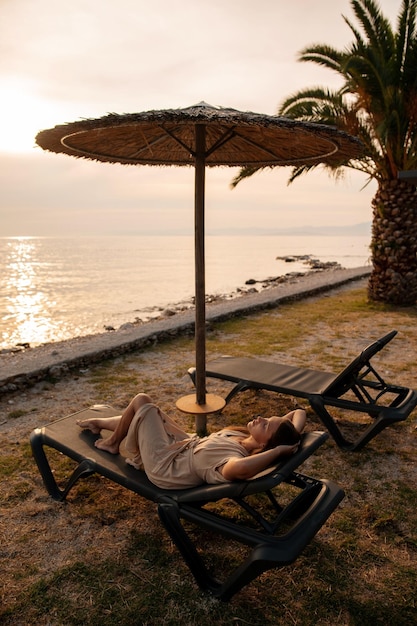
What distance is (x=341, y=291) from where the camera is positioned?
14.3 metres

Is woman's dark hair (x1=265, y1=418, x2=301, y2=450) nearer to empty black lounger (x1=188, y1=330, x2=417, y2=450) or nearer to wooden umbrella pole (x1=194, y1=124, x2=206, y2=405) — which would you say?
empty black lounger (x1=188, y1=330, x2=417, y2=450)

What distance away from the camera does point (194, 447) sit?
3.14 metres

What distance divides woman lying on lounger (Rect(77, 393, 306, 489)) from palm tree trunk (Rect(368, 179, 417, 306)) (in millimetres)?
8764

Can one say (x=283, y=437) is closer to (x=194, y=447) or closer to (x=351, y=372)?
(x=194, y=447)

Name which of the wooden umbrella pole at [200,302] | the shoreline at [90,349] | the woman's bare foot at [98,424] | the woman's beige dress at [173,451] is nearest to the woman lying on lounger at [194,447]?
the woman's beige dress at [173,451]

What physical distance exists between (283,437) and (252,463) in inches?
11.1

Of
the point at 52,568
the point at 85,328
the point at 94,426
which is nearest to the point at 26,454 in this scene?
the point at 94,426

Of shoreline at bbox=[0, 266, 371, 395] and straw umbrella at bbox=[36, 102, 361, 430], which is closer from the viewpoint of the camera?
straw umbrella at bbox=[36, 102, 361, 430]

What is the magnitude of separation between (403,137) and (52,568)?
35.0ft

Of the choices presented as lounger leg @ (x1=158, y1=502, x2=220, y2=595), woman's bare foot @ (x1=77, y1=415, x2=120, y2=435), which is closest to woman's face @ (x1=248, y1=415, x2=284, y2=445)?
lounger leg @ (x1=158, y1=502, x2=220, y2=595)

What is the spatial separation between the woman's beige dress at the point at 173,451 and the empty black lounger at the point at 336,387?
1.52 m

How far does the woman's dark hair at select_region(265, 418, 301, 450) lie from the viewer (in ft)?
9.27

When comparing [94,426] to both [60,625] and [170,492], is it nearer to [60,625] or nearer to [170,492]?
[170,492]

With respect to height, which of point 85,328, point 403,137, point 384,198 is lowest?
point 85,328
